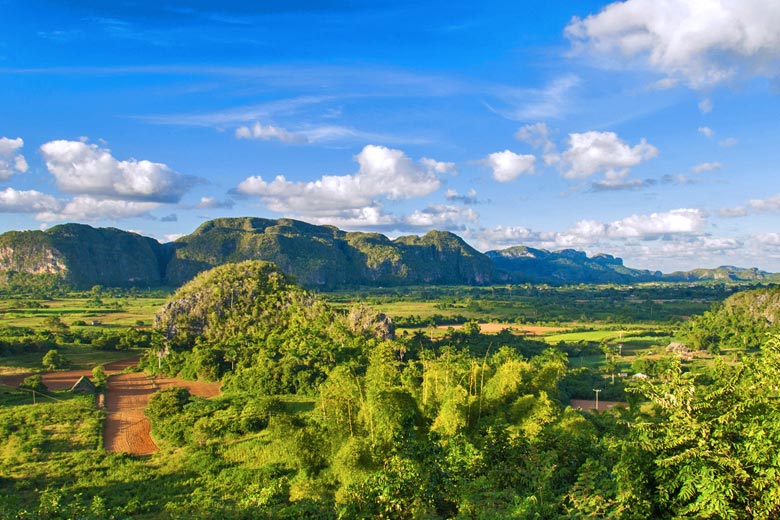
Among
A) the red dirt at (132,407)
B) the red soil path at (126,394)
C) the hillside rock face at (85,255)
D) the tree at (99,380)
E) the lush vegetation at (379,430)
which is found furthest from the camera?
the hillside rock face at (85,255)

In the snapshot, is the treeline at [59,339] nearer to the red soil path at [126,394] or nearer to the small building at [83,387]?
the red soil path at [126,394]

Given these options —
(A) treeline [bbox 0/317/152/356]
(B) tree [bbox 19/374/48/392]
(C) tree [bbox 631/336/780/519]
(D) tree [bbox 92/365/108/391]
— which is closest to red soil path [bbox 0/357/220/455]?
(D) tree [bbox 92/365/108/391]

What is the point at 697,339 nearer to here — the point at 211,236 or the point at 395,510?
the point at 395,510

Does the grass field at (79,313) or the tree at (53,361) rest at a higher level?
the grass field at (79,313)

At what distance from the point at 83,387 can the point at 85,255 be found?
14489cm

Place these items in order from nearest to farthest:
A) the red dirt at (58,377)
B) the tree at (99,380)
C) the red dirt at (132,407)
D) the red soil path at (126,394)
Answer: the red dirt at (132,407)
the red soil path at (126,394)
the red dirt at (58,377)
the tree at (99,380)

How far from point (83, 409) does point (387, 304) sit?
83575 millimetres

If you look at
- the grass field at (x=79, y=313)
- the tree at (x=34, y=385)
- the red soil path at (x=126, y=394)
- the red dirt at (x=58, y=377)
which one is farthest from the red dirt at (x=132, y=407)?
the grass field at (x=79, y=313)

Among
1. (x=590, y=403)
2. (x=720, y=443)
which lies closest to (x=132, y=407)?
(x=590, y=403)

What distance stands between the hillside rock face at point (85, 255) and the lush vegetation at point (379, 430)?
4058 inches

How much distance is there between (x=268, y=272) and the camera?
2532 inches

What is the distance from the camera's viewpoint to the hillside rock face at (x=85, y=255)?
147m

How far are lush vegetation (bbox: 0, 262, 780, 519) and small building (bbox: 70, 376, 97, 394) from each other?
1.81 m

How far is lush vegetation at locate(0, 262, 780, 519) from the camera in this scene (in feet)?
27.9
